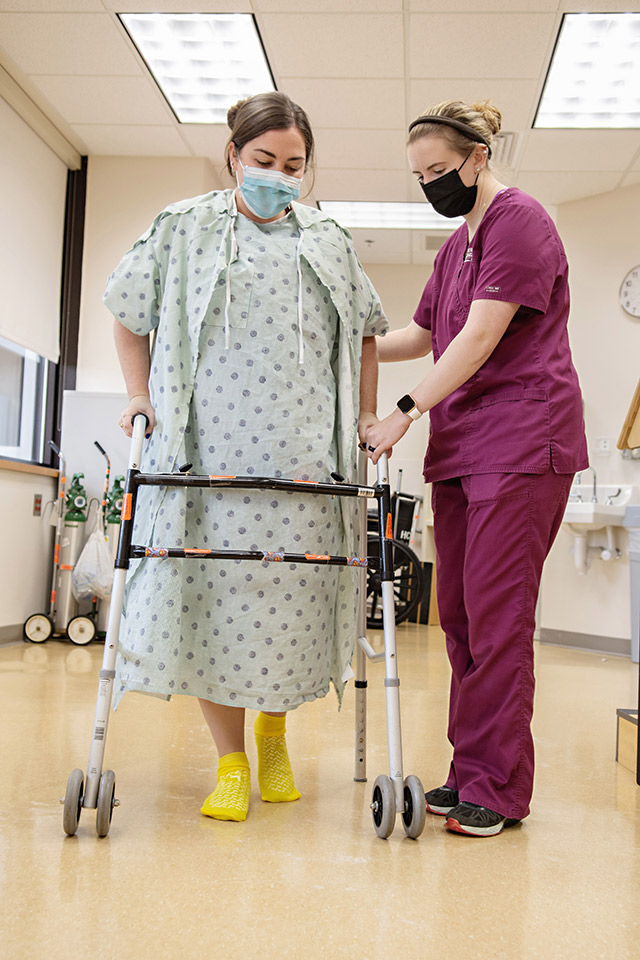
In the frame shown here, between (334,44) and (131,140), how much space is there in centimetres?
162

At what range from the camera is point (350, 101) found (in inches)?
178

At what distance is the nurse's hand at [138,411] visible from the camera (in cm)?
162

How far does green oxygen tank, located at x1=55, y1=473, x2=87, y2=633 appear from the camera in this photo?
4469mm

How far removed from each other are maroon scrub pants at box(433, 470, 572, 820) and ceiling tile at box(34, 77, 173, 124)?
145 inches

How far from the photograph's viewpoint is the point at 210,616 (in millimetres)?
1620

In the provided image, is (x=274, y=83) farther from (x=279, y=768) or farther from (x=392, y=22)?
(x=279, y=768)

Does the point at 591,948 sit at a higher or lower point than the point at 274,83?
lower

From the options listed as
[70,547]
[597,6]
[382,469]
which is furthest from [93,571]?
[597,6]

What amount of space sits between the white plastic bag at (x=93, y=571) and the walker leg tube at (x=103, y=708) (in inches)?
115

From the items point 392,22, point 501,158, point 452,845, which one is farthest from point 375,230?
point 452,845

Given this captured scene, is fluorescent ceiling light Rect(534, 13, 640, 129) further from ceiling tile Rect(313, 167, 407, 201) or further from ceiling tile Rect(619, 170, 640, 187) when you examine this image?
ceiling tile Rect(313, 167, 407, 201)

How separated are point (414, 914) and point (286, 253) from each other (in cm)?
121

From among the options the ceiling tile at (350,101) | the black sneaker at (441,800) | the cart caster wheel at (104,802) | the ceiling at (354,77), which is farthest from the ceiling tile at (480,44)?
the cart caster wheel at (104,802)

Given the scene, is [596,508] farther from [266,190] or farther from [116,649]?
[116,649]
